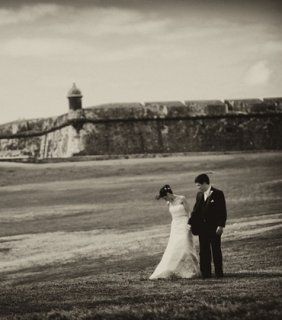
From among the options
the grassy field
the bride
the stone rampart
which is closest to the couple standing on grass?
the bride

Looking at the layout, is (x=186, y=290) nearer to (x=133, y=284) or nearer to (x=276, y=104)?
(x=133, y=284)

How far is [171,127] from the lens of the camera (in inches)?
1417

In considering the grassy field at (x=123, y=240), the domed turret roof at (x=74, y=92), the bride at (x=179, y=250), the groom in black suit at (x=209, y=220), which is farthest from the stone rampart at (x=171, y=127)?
the groom in black suit at (x=209, y=220)

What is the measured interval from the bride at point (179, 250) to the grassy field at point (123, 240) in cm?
31

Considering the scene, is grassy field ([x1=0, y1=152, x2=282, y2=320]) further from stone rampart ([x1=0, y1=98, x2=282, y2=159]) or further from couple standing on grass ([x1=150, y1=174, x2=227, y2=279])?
stone rampart ([x1=0, y1=98, x2=282, y2=159])

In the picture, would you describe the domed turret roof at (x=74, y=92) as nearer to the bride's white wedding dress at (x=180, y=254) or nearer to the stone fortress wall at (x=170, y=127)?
the stone fortress wall at (x=170, y=127)

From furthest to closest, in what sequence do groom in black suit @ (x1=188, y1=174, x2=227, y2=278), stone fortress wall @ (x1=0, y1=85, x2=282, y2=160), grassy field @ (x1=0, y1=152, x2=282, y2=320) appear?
stone fortress wall @ (x1=0, y1=85, x2=282, y2=160) → groom in black suit @ (x1=188, y1=174, x2=227, y2=278) → grassy field @ (x1=0, y1=152, x2=282, y2=320)

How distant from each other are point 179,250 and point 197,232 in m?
0.53

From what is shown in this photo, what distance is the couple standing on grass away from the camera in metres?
10.8

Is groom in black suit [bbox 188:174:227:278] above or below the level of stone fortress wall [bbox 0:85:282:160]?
below

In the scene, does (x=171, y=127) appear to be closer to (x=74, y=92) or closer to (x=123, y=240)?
(x=74, y=92)

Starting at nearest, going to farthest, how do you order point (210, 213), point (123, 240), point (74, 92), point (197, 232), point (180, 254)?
point (210, 213) < point (197, 232) < point (180, 254) < point (123, 240) < point (74, 92)

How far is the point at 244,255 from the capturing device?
13.8 meters

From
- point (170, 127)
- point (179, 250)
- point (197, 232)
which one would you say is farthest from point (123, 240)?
point (170, 127)
